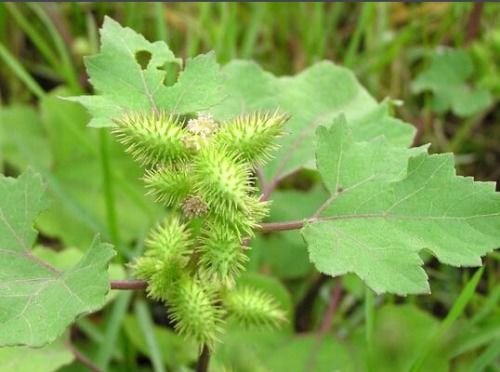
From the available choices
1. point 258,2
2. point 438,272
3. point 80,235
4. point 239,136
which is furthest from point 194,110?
point 258,2

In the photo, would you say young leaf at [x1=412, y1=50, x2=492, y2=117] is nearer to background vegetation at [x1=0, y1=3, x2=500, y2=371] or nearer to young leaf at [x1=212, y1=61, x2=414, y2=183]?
Answer: background vegetation at [x1=0, y1=3, x2=500, y2=371]

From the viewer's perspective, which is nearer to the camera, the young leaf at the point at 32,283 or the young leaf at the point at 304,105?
the young leaf at the point at 32,283

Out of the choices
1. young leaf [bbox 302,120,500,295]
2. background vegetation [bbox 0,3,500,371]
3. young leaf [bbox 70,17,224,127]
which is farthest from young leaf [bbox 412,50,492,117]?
young leaf [bbox 70,17,224,127]

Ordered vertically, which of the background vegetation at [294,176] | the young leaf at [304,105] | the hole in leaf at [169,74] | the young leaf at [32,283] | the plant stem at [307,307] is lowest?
the plant stem at [307,307]

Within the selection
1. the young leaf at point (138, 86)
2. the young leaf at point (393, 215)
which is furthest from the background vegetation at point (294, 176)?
the young leaf at point (138, 86)

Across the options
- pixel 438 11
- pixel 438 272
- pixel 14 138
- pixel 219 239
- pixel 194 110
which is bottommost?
pixel 438 272

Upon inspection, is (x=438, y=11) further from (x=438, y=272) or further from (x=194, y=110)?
(x=194, y=110)

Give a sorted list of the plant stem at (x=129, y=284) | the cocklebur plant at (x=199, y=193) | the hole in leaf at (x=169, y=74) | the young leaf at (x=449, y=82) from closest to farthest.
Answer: the cocklebur plant at (x=199, y=193) → the plant stem at (x=129, y=284) → the hole in leaf at (x=169, y=74) → the young leaf at (x=449, y=82)

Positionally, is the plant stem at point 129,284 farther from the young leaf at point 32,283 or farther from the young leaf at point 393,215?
the young leaf at point 393,215
